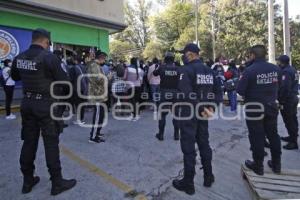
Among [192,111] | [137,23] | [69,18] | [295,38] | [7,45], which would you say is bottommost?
[192,111]

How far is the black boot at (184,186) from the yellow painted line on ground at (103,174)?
551 millimetres

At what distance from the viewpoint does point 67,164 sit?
563cm

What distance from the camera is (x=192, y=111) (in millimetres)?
4625

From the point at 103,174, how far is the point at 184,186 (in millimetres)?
A: 1327

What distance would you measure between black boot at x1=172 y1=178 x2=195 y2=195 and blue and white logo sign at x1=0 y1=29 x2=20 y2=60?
10010 mm

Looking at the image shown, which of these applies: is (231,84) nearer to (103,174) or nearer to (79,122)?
(79,122)

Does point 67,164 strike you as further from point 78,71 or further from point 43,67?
point 78,71

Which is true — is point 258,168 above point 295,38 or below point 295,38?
below

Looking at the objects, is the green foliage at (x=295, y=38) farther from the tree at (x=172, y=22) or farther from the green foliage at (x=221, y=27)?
the tree at (x=172, y=22)

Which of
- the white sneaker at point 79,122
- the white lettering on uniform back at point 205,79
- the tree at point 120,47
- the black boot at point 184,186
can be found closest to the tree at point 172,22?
the tree at point 120,47

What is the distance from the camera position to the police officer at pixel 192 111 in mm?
4566

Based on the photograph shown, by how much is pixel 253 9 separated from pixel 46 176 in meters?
35.9

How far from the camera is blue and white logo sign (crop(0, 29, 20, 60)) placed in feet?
40.3

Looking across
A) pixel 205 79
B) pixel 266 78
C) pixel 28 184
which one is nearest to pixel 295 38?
pixel 266 78
